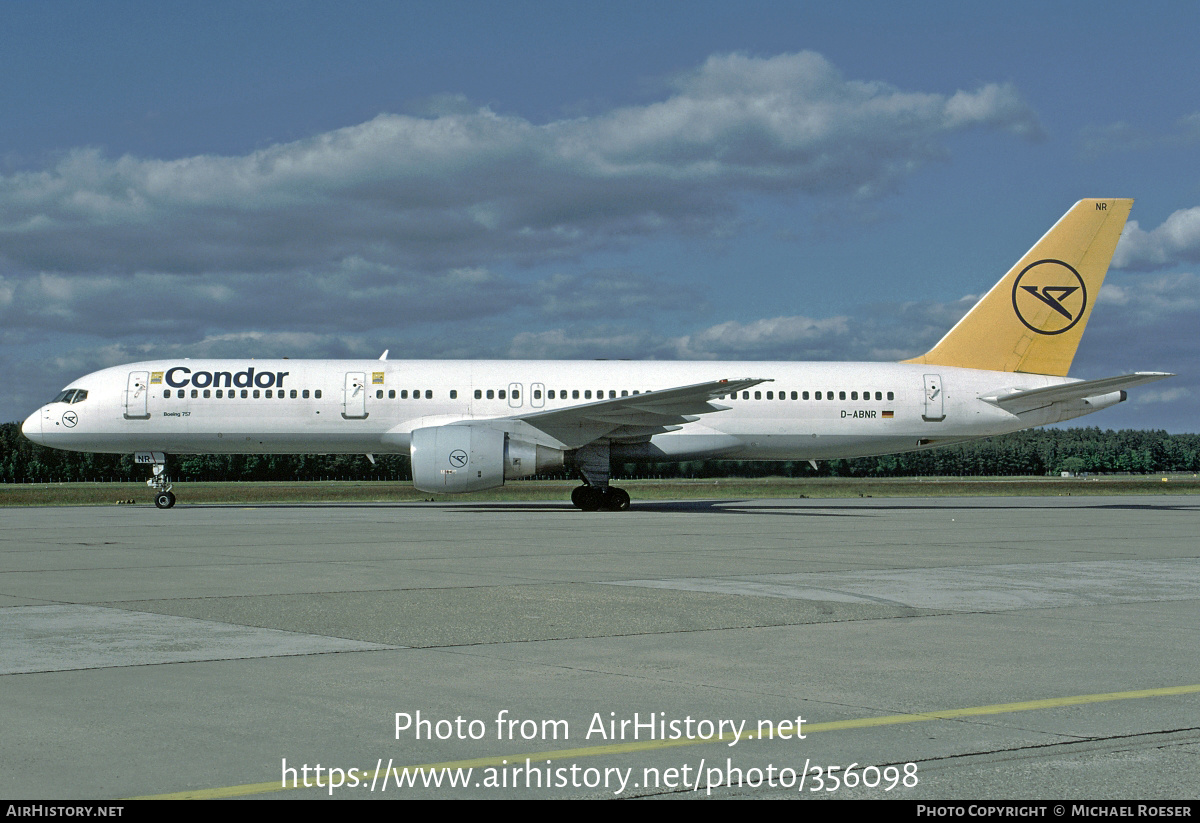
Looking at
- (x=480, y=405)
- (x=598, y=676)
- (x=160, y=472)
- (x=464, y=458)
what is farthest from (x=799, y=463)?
(x=598, y=676)

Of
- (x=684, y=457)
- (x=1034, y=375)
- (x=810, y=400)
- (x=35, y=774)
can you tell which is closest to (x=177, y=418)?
(x=684, y=457)

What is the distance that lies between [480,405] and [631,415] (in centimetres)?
423

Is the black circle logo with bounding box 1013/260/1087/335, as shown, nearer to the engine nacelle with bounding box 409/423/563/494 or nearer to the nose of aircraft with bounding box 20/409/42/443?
the engine nacelle with bounding box 409/423/563/494

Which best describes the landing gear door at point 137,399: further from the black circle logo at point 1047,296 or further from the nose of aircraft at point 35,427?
the black circle logo at point 1047,296

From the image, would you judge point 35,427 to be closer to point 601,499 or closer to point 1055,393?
point 601,499

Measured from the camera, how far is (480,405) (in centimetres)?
2956

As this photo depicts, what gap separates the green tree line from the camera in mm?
58500

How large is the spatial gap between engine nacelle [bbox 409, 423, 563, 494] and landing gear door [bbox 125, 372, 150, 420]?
7.52 m

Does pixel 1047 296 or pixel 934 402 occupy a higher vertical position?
pixel 1047 296

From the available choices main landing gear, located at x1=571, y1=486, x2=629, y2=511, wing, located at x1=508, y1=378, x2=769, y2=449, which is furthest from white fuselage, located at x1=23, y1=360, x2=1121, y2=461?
main landing gear, located at x1=571, y1=486, x2=629, y2=511

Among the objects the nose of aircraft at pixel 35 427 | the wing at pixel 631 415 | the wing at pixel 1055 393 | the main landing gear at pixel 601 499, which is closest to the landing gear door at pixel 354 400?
the wing at pixel 631 415

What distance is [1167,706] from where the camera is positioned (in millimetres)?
5855

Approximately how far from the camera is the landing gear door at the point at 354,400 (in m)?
29.1
